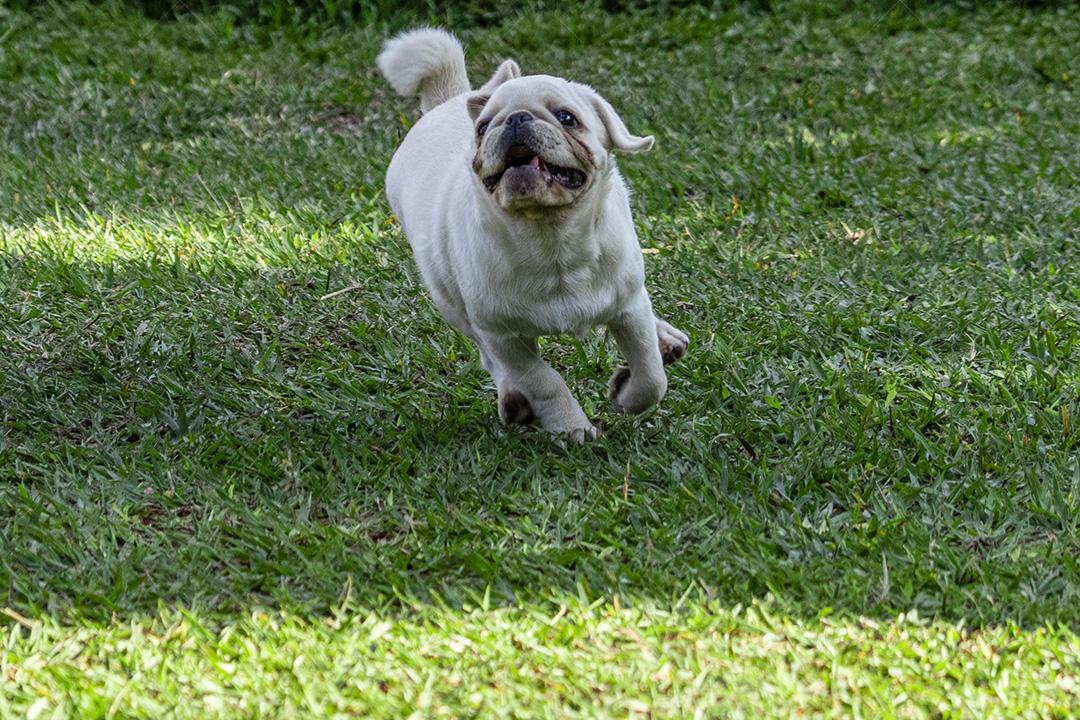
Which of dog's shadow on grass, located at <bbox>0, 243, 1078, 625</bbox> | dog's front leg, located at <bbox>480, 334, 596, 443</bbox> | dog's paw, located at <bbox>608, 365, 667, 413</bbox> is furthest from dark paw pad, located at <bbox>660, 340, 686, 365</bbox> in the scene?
dog's front leg, located at <bbox>480, 334, 596, 443</bbox>

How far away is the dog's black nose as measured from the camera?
350 cm

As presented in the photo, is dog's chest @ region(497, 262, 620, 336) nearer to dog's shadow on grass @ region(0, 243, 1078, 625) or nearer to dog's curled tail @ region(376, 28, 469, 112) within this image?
dog's shadow on grass @ region(0, 243, 1078, 625)

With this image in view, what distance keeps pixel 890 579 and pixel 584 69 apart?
598 centimetres

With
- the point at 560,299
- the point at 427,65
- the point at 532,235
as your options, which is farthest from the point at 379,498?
the point at 427,65

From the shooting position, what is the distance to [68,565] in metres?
3.63

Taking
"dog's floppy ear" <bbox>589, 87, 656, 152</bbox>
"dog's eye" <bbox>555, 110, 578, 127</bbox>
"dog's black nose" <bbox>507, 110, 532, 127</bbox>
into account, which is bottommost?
"dog's floppy ear" <bbox>589, 87, 656, 152</bbox>

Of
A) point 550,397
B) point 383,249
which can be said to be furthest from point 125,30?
point 550,397

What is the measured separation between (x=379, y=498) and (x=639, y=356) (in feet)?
2.85

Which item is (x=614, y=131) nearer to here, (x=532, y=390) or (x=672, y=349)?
(x=532, y=390)

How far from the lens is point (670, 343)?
4559 millimetres

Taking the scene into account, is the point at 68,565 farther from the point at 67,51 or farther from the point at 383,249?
the point at 67,51

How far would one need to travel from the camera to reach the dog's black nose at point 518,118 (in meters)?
3.50

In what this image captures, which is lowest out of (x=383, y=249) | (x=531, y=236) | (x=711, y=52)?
(x=711, y=52)

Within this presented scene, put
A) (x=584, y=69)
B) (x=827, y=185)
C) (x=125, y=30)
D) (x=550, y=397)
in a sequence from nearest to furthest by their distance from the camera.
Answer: (x=550, y=397) < (x=827, y=185) < (x=584, y=69) < (x=125, y=30)
